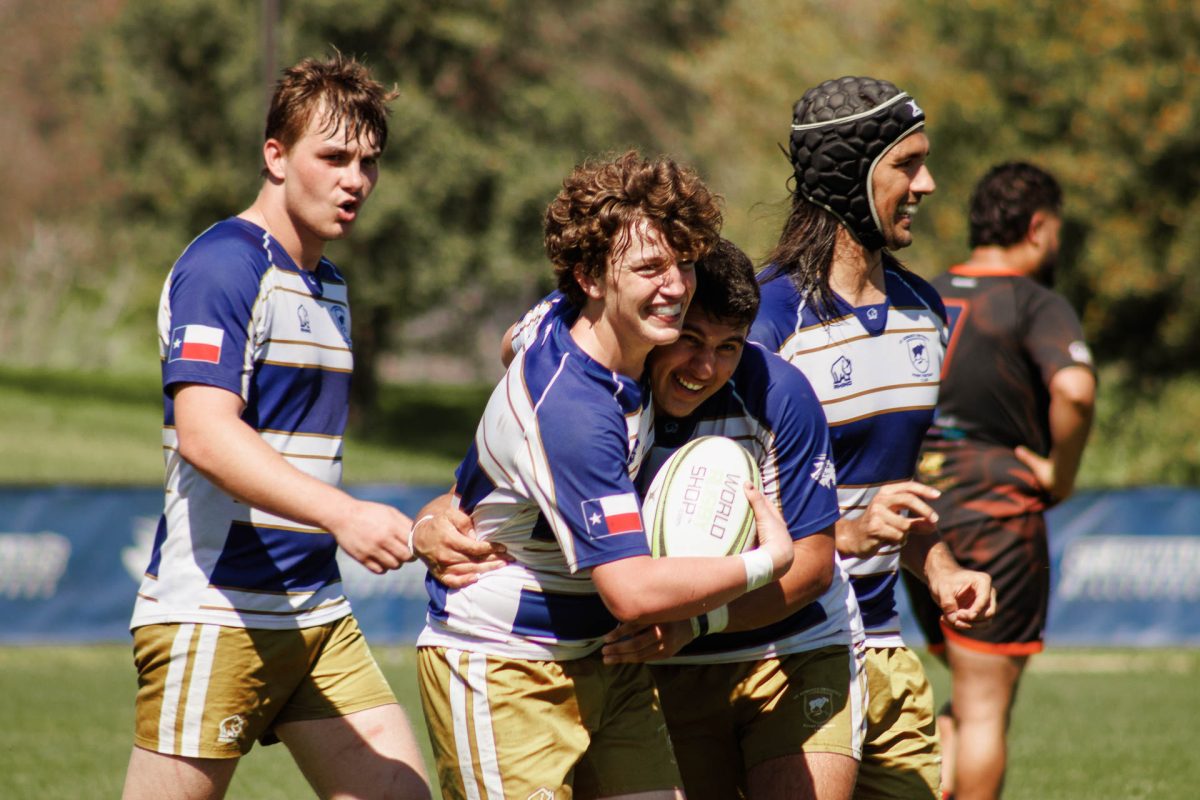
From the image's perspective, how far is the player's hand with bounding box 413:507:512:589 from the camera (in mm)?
3303

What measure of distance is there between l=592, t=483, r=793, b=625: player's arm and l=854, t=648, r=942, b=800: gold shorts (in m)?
1.02

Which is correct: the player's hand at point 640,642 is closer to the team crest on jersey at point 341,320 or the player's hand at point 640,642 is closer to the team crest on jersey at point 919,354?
the team crest on jersey at point 919,354

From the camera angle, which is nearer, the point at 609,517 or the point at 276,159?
the point at 609,517

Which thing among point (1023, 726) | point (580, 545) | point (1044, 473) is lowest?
point (1023, 726)

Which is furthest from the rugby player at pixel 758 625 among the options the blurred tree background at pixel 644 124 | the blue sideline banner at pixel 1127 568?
the blurred tree background at pixel 644 124

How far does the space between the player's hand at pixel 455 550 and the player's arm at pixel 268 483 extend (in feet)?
0.33

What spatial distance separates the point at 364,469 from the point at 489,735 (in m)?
22.8

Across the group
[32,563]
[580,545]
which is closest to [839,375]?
[580,545]

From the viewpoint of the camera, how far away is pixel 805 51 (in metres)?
24.3

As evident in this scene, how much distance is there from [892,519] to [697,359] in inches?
27.8

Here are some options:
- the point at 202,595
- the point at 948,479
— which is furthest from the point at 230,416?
the point at 948,479

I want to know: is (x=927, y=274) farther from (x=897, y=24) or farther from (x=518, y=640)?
(x=518, y=640)

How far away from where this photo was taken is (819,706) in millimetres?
3703

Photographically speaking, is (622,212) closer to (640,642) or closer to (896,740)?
(640,642)
